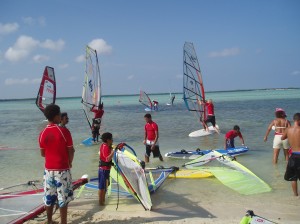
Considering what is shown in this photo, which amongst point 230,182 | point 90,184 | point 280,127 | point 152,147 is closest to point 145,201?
point 90,184

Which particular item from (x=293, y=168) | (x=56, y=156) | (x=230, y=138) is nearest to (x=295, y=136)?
(x=293, y=168)

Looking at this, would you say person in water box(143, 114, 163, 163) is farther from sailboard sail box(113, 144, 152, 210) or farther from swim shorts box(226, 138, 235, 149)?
sailboard sail box(113, 144, 152, 210)

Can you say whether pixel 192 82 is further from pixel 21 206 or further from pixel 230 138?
pixel 21 206

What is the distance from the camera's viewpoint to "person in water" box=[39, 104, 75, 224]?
12.1 feet

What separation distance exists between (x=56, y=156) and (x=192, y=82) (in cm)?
1059

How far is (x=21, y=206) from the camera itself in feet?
15.5

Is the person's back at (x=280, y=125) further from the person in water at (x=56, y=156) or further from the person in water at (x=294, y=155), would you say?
the person in water at (x=56, y=156)

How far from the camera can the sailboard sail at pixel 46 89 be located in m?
19.9

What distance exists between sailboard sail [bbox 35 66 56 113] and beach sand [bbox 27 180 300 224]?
1577cm

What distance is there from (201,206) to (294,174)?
1483 mm

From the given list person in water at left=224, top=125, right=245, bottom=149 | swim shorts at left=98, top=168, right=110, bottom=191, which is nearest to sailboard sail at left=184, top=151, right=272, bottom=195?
person in water at left=224, top=125, right=245, bottom=149

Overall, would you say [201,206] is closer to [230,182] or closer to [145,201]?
[145,201]

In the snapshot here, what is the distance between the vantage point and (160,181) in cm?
594

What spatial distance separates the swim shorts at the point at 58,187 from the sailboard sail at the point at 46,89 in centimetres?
1699
